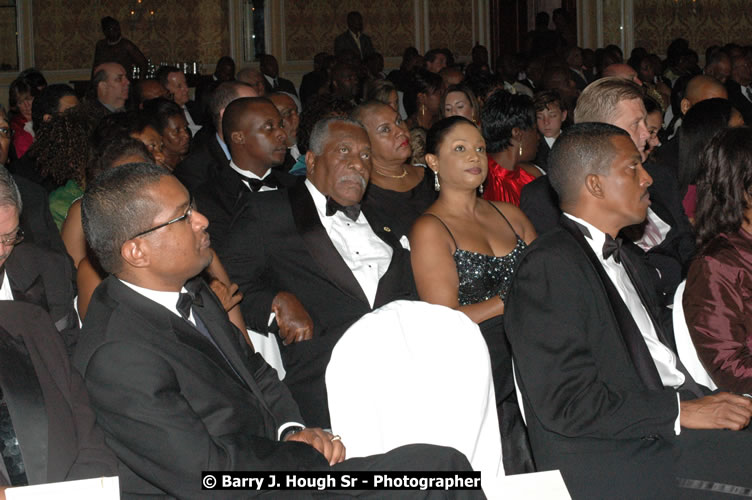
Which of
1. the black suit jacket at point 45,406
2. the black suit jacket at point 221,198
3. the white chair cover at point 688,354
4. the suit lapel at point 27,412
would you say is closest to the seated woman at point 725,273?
the white chair cover at point 688,354

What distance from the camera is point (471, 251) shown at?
3475mm

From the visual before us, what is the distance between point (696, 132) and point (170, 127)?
2.90 m

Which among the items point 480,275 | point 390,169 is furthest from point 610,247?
point 390,169

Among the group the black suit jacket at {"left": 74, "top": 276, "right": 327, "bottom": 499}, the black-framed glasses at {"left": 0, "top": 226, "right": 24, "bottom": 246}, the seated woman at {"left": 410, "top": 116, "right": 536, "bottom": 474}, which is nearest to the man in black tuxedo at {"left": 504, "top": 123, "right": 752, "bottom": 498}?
the black suit jacket at {"left": 74, "top": 276, "right": 327, "bottom": 499}

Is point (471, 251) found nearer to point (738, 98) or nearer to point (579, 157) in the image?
point (579, 157)

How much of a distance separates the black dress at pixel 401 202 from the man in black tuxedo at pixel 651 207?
543mm

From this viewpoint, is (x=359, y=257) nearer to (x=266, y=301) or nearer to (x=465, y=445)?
(x=266, y=301)

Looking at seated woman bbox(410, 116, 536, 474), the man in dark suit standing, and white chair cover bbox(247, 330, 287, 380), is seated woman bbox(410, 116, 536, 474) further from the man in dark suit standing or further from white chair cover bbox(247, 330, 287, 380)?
the man in dark suit standing

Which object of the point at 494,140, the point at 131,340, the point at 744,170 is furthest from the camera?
the point at 494,140

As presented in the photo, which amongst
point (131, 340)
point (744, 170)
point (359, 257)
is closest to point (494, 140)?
point (359, 257)

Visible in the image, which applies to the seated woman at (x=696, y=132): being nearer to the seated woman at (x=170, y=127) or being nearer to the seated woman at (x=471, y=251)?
the seated woman at (x=471, y=251)

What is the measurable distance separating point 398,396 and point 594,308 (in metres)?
0.63

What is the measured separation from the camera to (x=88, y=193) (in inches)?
92.9

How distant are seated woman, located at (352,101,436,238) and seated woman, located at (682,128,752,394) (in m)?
1.57
